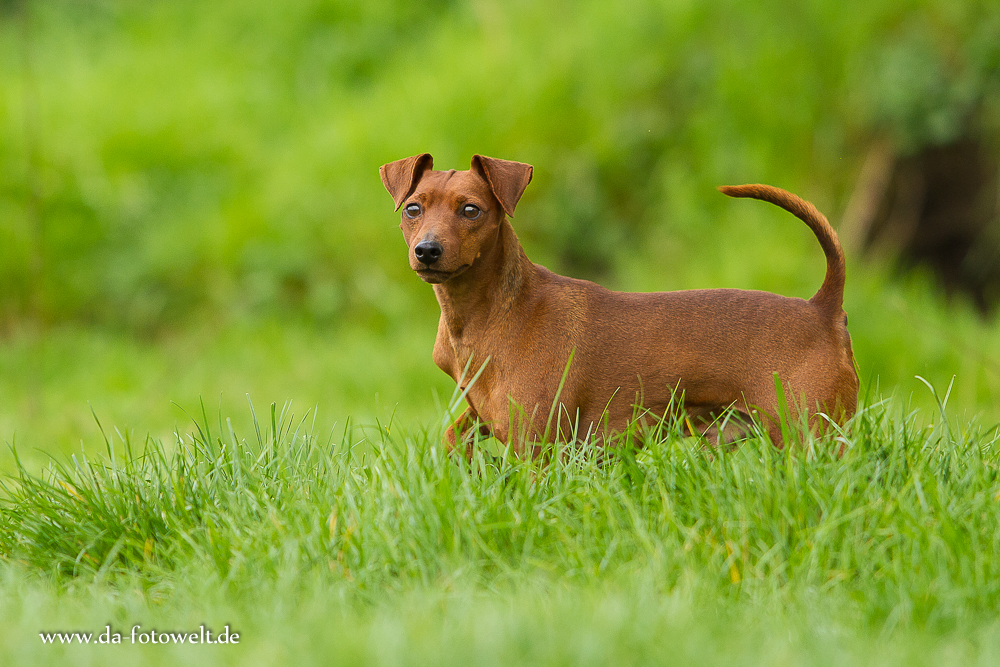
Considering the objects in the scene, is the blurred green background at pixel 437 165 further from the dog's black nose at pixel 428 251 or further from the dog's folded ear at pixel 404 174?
the dog's black nose at pixel 428 251

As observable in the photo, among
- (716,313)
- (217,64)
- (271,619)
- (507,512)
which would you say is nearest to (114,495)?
(271,619)

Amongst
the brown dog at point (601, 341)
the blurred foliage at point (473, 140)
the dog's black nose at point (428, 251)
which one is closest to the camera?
the dog's black nose at point (428, 251)

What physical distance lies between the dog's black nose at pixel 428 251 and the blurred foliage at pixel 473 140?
384 cm

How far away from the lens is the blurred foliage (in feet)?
21.8

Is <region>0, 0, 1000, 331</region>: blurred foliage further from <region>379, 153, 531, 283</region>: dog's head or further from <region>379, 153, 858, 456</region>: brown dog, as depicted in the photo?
<region>379, 153, 531, 283</region>: dog's head

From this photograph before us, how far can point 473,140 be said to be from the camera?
24.6ft

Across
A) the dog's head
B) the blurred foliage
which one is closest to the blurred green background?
the blurred foliage

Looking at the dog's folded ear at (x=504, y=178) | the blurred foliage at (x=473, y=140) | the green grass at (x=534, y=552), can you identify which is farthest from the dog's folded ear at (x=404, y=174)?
the blurred foliage at (x=473, y=140)

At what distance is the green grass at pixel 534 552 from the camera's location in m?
2.04

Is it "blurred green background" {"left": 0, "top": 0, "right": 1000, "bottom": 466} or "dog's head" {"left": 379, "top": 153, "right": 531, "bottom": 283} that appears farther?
"blurred green background" {"left": 0, "top": 0, "right": 1000, "bottom": 466}

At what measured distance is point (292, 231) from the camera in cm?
762

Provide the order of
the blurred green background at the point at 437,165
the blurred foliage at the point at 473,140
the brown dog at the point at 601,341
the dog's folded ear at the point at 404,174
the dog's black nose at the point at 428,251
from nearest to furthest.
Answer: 1. the dog's black nose at the point at 428,251
2. the brown dog at the point at 601,341
3. the dog's folded ear at the point at 404,174
4. the blurred green background at the point at 437,165
5. the blurred foliage at the point at 473,140

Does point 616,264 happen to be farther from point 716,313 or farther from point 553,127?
point 716,313

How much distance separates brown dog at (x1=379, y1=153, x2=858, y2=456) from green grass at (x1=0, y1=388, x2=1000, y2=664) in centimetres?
14
